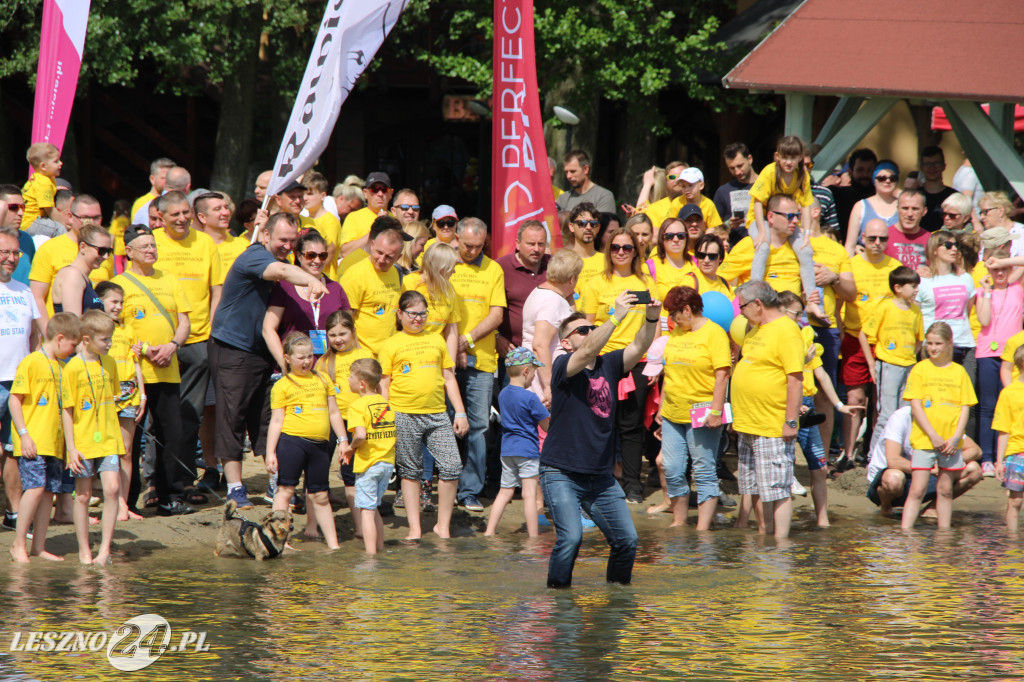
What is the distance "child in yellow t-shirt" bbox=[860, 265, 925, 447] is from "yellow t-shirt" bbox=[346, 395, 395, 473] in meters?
4.72

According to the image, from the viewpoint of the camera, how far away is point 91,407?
29.0ft

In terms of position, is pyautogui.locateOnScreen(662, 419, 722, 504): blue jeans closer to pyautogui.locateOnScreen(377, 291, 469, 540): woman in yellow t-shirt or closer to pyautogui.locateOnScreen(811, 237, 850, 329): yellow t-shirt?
pyautogui.locateOnScreen(377, 291, 469, 540): woman in yellow t-shirt

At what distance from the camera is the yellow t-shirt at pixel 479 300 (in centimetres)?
1080

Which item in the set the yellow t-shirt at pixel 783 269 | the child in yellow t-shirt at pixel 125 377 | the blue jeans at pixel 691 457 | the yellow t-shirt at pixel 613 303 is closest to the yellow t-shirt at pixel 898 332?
the yellow t-shirt at pixel 783 269

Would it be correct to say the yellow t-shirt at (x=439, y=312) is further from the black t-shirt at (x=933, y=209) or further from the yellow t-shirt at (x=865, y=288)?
the black t-shirt at (x=933, y=209)

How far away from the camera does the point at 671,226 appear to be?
1136 cm

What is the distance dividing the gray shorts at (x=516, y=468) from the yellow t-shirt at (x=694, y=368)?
125 cm

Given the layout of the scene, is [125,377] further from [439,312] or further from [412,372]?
[439,312]

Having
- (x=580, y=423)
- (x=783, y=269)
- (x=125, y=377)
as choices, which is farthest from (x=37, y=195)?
(x=783, y=269)

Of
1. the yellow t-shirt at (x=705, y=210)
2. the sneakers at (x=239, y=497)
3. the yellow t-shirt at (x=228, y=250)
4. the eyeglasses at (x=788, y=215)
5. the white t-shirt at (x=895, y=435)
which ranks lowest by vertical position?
the sneakers at (x=239, y=497)

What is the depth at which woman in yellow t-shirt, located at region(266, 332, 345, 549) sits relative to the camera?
30.8 ft

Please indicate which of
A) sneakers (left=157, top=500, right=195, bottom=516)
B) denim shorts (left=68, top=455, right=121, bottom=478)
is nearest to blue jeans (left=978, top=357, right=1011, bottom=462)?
sneakers (left=157, top=500, right=195, bottom=516)

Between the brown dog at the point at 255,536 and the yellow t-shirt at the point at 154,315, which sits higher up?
the yellow t-shirt at the point at 154,315

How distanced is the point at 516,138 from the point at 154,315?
138 inches
